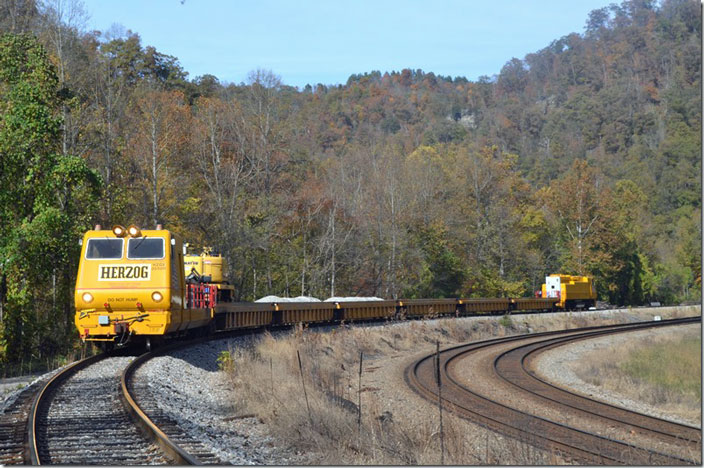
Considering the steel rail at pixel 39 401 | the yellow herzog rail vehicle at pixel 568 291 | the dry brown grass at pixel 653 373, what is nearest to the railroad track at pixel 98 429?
the steel rail at pixel 39 401

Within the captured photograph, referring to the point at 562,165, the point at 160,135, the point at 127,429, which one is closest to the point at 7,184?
the point at 127,429

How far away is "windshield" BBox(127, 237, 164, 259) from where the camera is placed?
17375 millimetres

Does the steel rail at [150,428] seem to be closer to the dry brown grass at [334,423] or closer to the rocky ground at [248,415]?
the rocky ground at [248,415]

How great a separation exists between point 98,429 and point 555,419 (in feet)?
27.4

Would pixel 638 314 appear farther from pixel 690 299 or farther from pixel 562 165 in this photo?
pixel 562 165

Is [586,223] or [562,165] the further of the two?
[562,165]

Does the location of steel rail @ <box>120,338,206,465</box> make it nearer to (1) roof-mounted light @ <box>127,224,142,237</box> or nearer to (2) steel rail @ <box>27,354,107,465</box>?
(2) steel rail @ <box>27,354,107,465</box>

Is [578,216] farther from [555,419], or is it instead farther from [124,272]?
[124,272]

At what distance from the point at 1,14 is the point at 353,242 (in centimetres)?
2514

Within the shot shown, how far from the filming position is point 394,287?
172ft

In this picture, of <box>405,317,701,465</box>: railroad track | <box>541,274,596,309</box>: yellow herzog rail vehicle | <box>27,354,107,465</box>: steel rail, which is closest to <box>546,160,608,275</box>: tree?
<box>541,274,596,309</box>: yellow herzog rail vehicle

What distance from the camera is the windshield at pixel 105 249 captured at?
1747cm

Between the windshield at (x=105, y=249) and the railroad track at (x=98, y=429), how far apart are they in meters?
3.99

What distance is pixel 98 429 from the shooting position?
9789 mm
